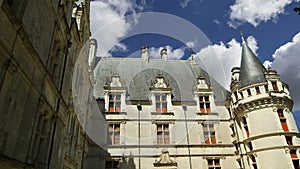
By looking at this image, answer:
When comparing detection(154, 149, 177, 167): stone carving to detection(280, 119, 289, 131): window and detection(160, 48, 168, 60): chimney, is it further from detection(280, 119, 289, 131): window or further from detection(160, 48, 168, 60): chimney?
detection(160, 48, 168, 60): chimney

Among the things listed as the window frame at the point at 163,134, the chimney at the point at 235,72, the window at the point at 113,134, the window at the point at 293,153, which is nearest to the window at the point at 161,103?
A: the window frame at the point at 163,134

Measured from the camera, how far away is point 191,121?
16.6 m

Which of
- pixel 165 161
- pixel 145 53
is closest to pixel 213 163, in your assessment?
pixel 165 161

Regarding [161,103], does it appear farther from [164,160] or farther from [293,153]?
[293,153]

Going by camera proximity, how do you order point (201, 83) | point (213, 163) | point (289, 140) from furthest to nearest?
1. point (201, 83)
2. point (213, 163)
3. point (289, 140)

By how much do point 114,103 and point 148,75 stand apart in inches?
193

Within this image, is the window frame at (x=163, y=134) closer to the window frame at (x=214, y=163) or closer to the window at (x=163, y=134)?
the window at (x=163, y=134)

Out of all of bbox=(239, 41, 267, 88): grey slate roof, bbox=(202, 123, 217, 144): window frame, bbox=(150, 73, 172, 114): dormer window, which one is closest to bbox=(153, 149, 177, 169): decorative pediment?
bbox=(202, 123, 217, 144): window frame

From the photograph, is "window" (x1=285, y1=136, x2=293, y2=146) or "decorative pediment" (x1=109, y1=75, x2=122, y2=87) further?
"decorative pediment" (x1=109, y1=75, x2=122, y2=87)

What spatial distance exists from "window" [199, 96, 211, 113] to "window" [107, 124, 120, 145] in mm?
6725

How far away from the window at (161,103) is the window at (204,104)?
2864 millimetres

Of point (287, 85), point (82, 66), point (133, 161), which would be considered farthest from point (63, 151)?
point (287, 85)

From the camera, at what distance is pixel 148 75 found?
66.7ft

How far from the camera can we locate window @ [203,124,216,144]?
16.2 metres
